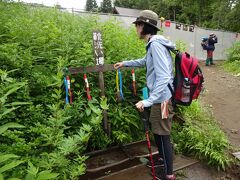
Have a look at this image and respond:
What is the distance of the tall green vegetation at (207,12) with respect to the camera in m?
23.2

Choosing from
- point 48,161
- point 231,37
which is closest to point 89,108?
point 48,161

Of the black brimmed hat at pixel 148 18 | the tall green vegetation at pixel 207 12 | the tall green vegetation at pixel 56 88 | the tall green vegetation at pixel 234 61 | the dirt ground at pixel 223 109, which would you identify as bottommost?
the dirt ground at pixel 223 109

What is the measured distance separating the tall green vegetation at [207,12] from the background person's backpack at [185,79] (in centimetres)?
2216

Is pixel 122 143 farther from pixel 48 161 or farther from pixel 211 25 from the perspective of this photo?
pixel 211 25

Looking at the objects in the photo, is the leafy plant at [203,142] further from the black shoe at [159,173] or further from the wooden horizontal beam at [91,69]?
the wooden horizontal beam at [91,69]

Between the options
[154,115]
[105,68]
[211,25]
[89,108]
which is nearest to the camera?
[154,115]

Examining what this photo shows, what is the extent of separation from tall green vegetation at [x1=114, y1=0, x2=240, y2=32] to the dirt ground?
12905 mm

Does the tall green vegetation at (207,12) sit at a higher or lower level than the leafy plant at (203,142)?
higher

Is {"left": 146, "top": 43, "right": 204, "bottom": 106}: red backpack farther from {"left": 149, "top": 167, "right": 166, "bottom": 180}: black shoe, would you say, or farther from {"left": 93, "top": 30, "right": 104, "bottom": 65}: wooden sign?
{"left": 93, "top": 30, "right": 104, "bottom": 65}: wooden sign

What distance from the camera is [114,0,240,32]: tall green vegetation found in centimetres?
2320

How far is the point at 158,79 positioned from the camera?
9.63ft

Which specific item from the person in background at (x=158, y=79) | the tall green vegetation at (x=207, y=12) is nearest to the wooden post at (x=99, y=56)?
the person in background at (x=158, y=79)

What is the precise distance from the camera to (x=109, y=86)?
4312 mm

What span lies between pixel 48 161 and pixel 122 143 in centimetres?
182
